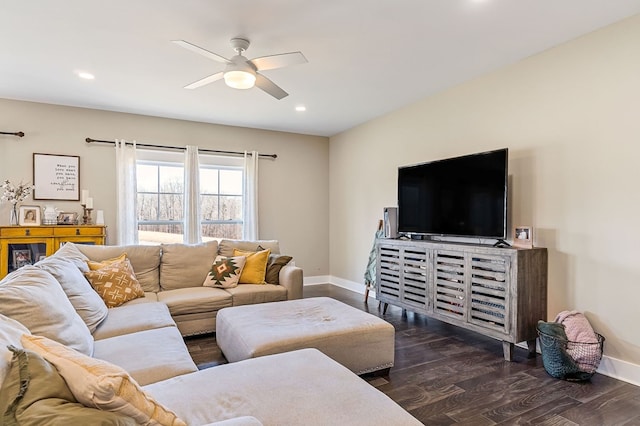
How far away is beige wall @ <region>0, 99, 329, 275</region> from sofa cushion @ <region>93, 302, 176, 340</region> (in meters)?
2.49

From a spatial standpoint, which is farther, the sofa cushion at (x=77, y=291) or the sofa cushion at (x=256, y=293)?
the sofa cushion at (x=256, y=293)

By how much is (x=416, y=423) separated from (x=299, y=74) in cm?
316

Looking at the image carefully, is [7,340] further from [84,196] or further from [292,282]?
[84,196]

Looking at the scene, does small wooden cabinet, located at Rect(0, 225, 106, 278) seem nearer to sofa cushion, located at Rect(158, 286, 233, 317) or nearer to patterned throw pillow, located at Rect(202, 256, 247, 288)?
sofa cushion, located at Rect(158, 286, 233, 317)

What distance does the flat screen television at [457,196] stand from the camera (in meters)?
3.14

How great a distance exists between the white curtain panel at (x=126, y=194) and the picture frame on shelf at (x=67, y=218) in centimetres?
48

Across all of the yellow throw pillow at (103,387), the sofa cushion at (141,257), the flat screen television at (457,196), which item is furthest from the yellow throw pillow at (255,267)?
the yellow throw pillow at (103,387)

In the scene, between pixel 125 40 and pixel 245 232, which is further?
pixel 245 232

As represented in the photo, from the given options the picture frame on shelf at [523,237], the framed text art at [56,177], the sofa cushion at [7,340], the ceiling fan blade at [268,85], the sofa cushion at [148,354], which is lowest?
the sofa cushion at [148,354]

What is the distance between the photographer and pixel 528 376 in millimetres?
2596

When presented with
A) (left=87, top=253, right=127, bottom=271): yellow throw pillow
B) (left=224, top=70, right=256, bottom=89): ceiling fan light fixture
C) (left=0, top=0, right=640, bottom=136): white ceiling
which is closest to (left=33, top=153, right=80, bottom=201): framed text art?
(left=0, top=0, right=640, bottom=136): white ceiling

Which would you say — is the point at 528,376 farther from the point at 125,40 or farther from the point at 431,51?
the point at 125,40

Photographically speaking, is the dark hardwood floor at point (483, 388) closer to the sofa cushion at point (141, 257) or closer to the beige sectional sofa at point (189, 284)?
the beige sectional sofa at point (189, 284)

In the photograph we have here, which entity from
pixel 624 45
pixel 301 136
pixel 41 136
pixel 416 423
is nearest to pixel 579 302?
pixel 624 45
